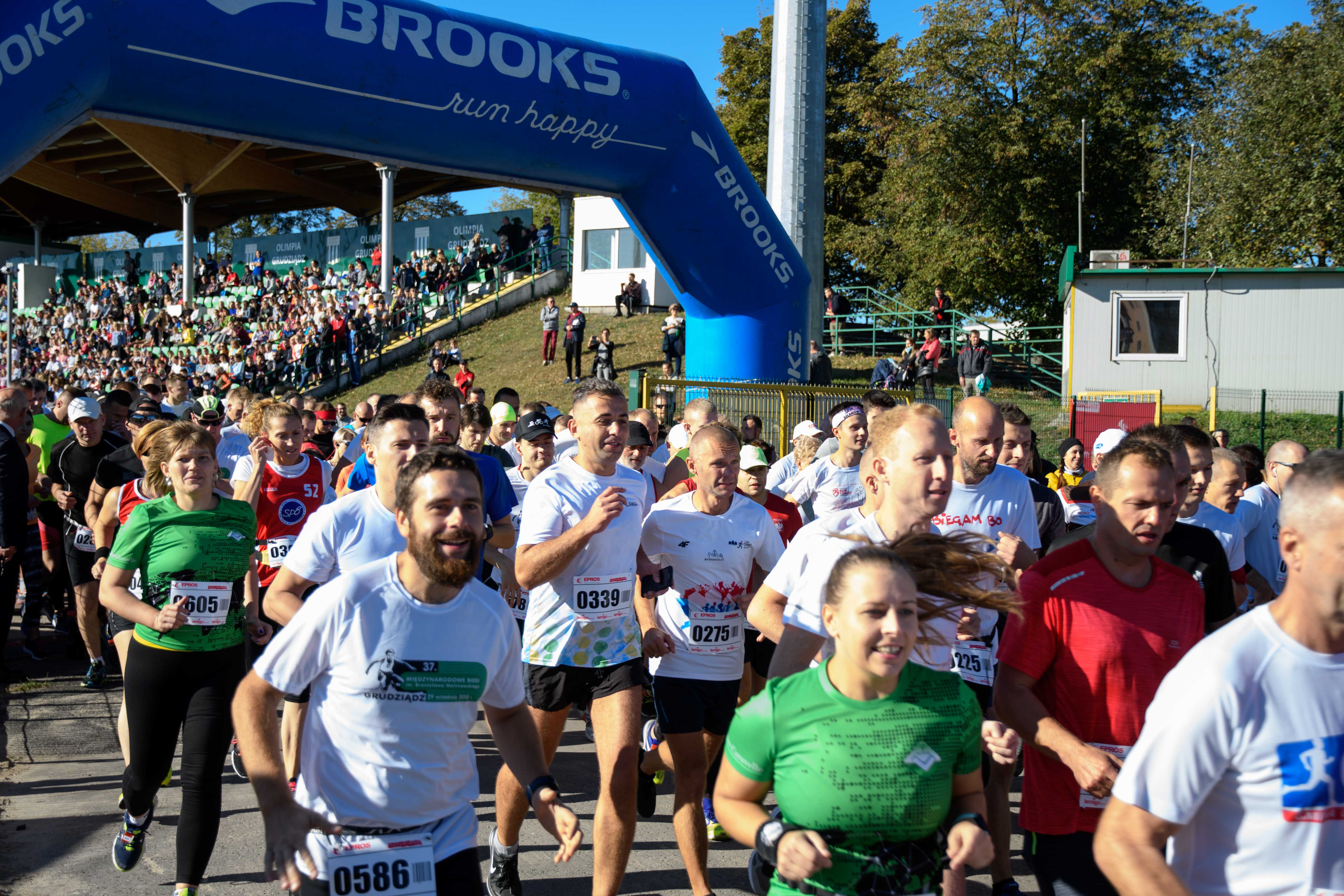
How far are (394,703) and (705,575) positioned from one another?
202 centimetres

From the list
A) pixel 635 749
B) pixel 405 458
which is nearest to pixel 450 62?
pixel 405 458

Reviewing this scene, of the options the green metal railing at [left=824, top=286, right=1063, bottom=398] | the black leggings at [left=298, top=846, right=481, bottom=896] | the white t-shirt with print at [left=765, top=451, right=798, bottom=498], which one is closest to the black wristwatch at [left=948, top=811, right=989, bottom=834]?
the black leggings at [left=298, top=846, right=481, bottom=896]

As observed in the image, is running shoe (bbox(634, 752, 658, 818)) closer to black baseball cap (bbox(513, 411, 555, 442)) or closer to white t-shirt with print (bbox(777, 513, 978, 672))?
white t-shirt with print (bbox(777, 513, 978, 672))

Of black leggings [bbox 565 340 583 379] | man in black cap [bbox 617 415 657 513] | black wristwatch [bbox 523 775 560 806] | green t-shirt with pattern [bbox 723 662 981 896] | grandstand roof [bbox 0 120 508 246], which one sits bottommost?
black wristwatch [bbox 523 775 560 806]

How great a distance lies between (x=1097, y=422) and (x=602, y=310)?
1539 centimetres

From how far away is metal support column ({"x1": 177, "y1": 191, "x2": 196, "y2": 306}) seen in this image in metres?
33.1

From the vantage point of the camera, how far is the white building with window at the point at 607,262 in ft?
102

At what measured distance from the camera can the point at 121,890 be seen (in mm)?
4449

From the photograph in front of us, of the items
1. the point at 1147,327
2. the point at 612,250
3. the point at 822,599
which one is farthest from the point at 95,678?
the point at 612,250

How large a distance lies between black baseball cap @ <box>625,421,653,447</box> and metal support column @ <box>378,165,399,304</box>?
2443cm

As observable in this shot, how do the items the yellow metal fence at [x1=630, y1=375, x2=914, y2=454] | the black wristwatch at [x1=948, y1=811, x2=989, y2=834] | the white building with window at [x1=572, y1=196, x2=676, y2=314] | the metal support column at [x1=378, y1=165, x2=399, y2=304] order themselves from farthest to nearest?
the white building with window at [x1=572, y1=196, x2=676, y2=314] < the metal support column at [x1=378, y1=165, x2=399, y2=304] < the yellow metal fence at [x1=630, y1=375, x2=914, y2=454] < the black wristwatch at [x1=948, y1=811, x2=989, y2=834]

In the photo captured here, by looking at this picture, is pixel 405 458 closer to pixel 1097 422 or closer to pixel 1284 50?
pixel 1097 422

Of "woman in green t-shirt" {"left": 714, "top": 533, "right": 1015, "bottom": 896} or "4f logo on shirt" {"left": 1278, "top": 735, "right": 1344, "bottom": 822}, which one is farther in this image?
"woman in green t-shirt" {"left": 714, "top": 533, "right": 1015, "bottom": 896}

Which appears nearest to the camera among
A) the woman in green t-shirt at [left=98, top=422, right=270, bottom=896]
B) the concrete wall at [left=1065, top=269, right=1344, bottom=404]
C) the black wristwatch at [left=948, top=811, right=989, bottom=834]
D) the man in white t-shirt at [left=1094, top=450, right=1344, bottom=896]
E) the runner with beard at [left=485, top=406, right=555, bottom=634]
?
the man in white t-shirt at [left=1094, top=450, right=1344, bottom=896]
